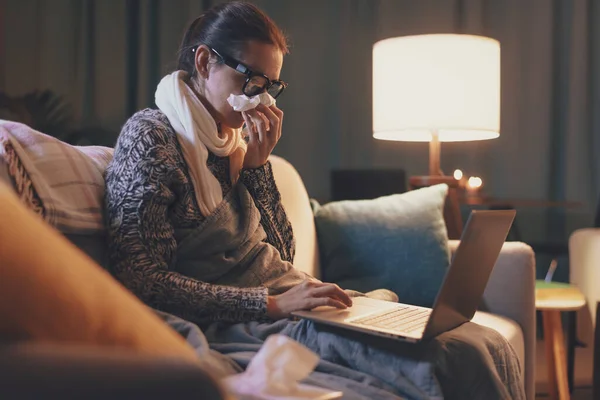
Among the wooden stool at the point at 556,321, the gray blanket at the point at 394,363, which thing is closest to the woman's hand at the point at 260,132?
the gray blanket at the point at 394,363

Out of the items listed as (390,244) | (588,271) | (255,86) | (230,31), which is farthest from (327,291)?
(588,271)

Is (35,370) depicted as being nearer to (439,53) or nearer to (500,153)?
(439,53)

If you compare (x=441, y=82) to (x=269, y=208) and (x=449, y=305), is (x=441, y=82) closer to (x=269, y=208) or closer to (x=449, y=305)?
(x=269, y=208)

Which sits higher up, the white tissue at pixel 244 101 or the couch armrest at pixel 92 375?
the white tissue at pixel 244 101

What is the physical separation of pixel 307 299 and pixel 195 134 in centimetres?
42

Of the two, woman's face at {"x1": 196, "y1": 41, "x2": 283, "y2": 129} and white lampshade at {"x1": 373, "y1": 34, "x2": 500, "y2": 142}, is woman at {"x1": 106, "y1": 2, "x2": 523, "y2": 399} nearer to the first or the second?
woman's face at {"x1": 196, "y1": 41, "x2": 283, "y2": 129}

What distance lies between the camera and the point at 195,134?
1.38 metres

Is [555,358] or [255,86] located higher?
[255,86]

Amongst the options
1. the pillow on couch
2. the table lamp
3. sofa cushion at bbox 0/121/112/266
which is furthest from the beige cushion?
the table lamp

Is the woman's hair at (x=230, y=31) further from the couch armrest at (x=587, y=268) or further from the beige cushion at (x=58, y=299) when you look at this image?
the couch armrest at (x=587, y=268)

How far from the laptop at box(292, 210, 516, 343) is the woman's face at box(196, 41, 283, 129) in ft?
1.62

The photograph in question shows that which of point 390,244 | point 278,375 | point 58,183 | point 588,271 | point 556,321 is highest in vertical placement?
point 58,183

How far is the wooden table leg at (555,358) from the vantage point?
7.06 ft

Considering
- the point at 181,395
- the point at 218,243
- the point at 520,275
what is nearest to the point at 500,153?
the point at 520,275
